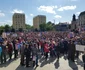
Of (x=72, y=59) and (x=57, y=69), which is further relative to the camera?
(x=72, y=59)

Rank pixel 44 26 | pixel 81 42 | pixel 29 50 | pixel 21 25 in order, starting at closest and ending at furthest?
1. pixel 29 50
2. pixel 81 42
3. pixel 44 26
4. pixel 21 25

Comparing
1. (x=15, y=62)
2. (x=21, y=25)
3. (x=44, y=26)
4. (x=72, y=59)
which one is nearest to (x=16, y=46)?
(x=15, y=62)

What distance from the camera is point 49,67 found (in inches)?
530

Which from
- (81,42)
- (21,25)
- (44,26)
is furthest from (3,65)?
(21,25)

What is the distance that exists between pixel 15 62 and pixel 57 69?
3.75 metres

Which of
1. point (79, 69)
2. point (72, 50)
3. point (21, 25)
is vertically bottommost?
point (79, 69)

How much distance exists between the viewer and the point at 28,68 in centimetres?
1313

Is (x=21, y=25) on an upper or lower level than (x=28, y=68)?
upper

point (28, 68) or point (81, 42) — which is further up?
point (81, 42)

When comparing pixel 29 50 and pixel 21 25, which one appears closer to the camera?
pixel 29 50

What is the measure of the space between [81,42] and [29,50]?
8653 mm

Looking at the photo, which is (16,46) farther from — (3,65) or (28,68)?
(28,68)

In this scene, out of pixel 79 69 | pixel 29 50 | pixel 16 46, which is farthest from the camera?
pixel 16 46

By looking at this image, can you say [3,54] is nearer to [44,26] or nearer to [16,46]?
[16,46]
